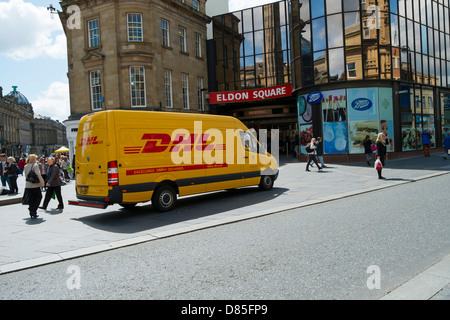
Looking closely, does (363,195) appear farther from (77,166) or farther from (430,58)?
(430,58)

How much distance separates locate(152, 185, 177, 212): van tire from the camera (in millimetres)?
9258

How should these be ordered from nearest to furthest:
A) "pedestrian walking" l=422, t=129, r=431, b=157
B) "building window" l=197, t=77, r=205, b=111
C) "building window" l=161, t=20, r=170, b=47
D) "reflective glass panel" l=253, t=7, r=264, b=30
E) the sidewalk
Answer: the sidewalk
"pedestrian walking" l=422, t=129, r=431, b=157
"building window" l=161, t=20, r=170, b=47
"reflective glass panel" l=253, t=7, r=264, b=30
"building window" l=197, t=77, r=205, b=111

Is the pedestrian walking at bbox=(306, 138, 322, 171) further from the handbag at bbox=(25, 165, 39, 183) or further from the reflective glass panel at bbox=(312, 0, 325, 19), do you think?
the handbag at bbox=(25, 165, 39, 183)

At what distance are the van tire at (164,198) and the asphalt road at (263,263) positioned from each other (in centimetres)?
249

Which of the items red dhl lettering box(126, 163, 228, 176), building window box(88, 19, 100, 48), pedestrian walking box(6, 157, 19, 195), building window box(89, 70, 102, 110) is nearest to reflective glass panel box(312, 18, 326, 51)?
red dhl lettering box(126, 163, 228, 176)

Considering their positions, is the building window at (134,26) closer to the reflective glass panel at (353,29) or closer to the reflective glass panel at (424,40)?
the reflective glass panel at (353,29)

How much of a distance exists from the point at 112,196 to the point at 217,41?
82.0 ft

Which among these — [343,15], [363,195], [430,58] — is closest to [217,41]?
[343,15]

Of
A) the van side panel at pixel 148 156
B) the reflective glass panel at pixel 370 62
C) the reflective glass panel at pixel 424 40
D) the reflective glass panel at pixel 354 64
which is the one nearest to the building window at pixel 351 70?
the reflective glass panel at pixel 354 64

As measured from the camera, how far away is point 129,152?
8672 millimetres

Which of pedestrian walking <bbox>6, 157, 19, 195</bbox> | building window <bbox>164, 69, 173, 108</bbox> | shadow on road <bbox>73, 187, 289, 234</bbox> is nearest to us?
shadow on road <bbox>73, 187, 289, 234</bbox>

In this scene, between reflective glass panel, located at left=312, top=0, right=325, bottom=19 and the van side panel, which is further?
reflective glass panel, located at left=312, top=0, right=325, bottom=19

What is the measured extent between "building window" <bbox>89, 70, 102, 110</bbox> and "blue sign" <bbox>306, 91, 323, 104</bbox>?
14509mm

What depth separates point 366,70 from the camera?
71.2 ft
